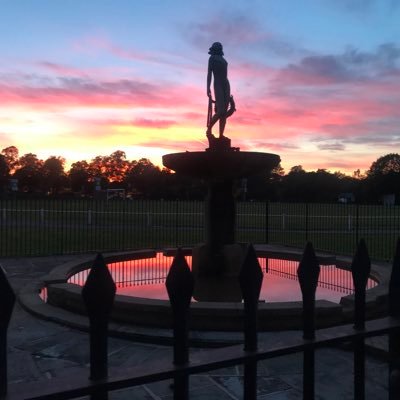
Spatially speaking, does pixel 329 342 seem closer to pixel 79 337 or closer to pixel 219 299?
pixel 79 337

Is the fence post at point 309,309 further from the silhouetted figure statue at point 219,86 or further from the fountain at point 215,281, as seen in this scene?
the silhouetted figure statue at point 219,86

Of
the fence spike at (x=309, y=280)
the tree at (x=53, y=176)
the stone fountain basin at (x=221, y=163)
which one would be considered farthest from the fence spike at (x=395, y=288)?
the tree at (x=53, y=176)

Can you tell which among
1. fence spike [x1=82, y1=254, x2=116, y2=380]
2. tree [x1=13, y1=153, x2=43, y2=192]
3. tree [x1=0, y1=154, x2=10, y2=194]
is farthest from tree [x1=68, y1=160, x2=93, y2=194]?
fence spike [x1=82, y1=254, x2=116, y2=380]

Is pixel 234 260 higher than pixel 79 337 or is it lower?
higher

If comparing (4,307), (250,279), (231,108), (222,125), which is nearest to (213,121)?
(222,125)

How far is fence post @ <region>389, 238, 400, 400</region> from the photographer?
7.84ft

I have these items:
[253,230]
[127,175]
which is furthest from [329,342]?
[127,175]

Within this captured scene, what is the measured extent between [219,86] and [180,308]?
253 inches

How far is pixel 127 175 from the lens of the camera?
12369cm

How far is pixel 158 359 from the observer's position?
132 inches

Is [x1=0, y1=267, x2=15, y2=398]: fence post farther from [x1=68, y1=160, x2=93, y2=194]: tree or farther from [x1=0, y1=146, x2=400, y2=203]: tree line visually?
[x1=68, y1=160, x2=93, y2=194]: tree

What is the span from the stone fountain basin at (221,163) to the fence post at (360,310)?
4.83 meters

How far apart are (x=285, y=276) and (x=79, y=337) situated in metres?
4.44

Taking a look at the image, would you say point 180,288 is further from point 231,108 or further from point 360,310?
point 231,108
